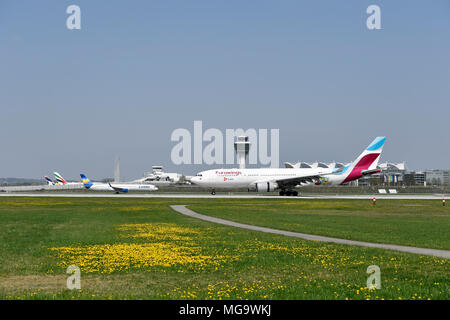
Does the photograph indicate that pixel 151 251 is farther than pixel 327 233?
No

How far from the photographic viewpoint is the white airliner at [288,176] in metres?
75.2

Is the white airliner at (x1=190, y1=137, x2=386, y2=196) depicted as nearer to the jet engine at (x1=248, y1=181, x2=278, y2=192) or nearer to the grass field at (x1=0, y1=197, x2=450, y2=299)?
the jet engine at (x1=248, y1=181, x2=278, y2=192)

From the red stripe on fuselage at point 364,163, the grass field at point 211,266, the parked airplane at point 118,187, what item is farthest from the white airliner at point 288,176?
the grass field at point 211,266

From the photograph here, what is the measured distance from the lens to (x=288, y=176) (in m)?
78.1

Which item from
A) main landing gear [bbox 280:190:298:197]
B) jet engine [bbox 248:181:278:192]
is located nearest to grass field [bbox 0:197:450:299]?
jet engine [bbox 248:181:278:192]

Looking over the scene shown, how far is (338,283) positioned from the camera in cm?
1180

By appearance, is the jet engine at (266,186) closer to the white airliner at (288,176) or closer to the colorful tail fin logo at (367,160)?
the white airliner at (288,176)

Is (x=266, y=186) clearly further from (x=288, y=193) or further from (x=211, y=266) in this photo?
(x=211, y=266)

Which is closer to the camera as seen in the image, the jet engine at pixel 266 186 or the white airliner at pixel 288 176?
the jet engine at pixel 266 186

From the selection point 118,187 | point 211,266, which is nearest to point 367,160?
point 118,187

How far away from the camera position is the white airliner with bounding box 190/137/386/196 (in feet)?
247
